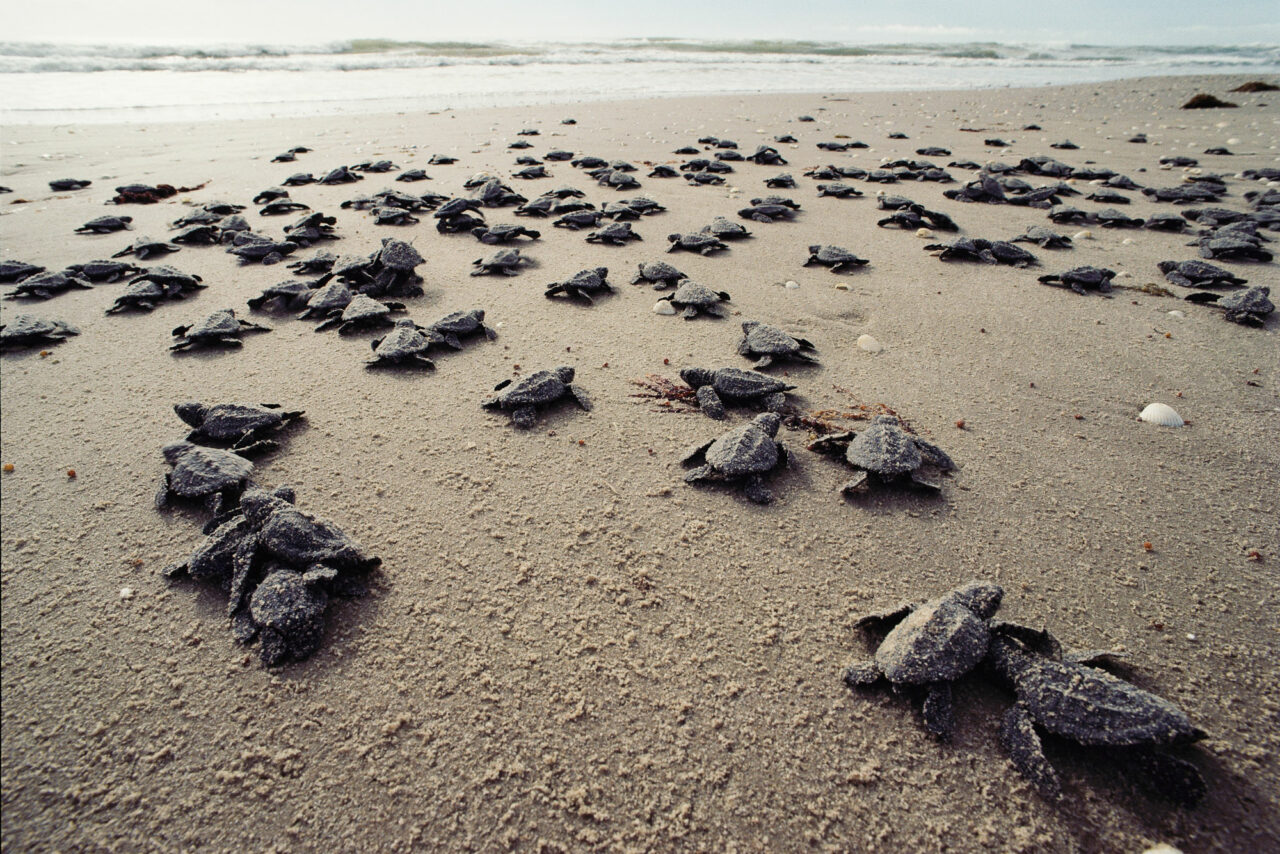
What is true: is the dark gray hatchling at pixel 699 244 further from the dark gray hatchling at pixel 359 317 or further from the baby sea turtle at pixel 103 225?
the baby sea turtle at pixel 103 225

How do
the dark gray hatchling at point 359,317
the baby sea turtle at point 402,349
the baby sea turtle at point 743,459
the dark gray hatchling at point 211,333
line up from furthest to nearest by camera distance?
1. the dark gray hatchling at point 359,317
2. the dark gray hatchling at point 211,333
3. the baby sea turtle at point 402,349
4. the baby sea turtle at point 743,459

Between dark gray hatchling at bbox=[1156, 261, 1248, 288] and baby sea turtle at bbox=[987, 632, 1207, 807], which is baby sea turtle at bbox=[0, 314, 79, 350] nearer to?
baby sea turtle at bbox=[987, 632, 1207, 807]

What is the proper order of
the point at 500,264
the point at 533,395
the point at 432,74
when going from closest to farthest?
the point at 533,395 → the point at 500,264 → the point at 432,74

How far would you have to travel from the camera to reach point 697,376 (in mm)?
3027

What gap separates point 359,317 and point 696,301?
2177mm

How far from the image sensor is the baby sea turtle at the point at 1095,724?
1.41m

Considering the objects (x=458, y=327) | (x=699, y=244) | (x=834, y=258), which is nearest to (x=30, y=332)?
(x=458, y=327)

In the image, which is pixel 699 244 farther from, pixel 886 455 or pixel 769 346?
pixel 886 455

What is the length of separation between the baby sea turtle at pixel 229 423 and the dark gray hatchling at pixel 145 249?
3231 mm

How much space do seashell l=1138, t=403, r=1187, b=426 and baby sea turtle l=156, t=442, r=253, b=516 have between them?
4.20 meters

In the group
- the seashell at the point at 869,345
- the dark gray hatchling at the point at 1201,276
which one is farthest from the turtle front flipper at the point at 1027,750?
the dark gray hatchling at the point at 1201,276

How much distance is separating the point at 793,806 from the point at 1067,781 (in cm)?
71

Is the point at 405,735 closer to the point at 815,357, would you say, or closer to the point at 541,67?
the point at 815,357

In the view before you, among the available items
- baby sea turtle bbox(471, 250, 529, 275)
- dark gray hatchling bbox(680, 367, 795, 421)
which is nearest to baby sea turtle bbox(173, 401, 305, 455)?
dark gray hatchling bbox(680, 367, 795, 421)
